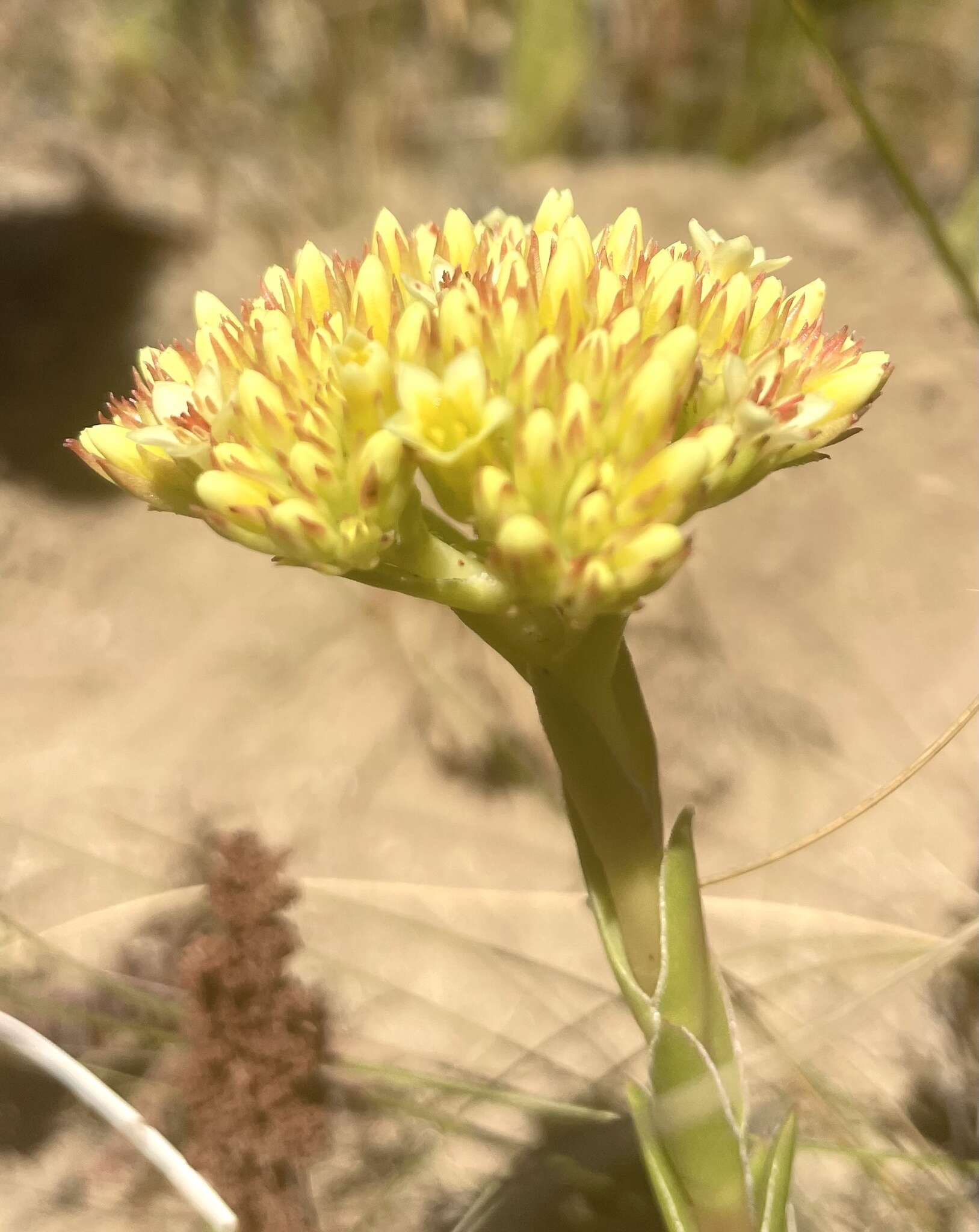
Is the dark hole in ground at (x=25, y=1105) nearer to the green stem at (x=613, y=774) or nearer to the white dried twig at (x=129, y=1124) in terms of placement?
the white dried twig at (x=129, y=1124)

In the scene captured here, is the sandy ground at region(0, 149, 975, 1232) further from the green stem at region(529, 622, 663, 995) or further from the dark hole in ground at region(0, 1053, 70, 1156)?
the green stem at region(529, 622, 663, 995)

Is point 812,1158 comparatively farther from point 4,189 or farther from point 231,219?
point 231,219

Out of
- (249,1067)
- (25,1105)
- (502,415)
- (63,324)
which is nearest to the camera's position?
(502,415)

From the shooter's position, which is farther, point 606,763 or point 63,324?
point 63,324

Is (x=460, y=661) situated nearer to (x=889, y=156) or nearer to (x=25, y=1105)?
(x=25, y=1105)

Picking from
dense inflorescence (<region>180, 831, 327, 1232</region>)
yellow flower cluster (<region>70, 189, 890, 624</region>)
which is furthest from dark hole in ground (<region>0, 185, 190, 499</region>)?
yellow flower cluster (<region>70, 189, 890, 624</region>)

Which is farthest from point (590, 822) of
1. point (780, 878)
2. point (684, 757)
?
point (684, 757)

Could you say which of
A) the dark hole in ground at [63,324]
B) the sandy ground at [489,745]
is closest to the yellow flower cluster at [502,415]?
the sandy ground at [489,745]

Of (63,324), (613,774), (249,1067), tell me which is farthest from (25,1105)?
(63,324)
